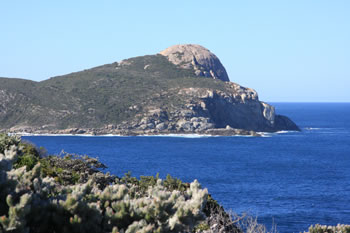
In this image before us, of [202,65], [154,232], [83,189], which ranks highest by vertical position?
[202,65]

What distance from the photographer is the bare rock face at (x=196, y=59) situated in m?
176

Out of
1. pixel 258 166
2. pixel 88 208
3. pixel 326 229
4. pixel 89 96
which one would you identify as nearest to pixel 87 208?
pixel 88 208

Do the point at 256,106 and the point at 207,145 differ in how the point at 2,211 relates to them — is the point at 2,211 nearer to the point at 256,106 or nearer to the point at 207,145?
the point at 207,145

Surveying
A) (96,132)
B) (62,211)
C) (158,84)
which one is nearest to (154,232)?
(62,211)

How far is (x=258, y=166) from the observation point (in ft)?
245

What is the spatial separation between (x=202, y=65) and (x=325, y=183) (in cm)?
12391

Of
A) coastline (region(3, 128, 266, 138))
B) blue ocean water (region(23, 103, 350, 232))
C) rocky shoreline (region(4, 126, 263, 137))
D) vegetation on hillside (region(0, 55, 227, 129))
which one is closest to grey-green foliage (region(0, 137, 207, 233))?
blue ocean water (region(23, 103, 350, 232))

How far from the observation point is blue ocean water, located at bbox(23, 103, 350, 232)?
141 ft

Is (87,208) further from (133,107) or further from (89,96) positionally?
(89,96)

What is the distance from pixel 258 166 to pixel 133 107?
6240 cm

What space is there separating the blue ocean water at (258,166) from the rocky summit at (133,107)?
853 cm

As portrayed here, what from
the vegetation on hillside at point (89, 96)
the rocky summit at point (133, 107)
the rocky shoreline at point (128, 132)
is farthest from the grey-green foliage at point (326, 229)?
the vegetation on hillside at point (89, 96)

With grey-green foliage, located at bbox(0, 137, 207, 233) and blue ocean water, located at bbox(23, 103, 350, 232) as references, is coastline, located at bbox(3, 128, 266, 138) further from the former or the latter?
grey-green foliage, located at bbox(0, 137, 207, 233)

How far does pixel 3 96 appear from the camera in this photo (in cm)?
13512
